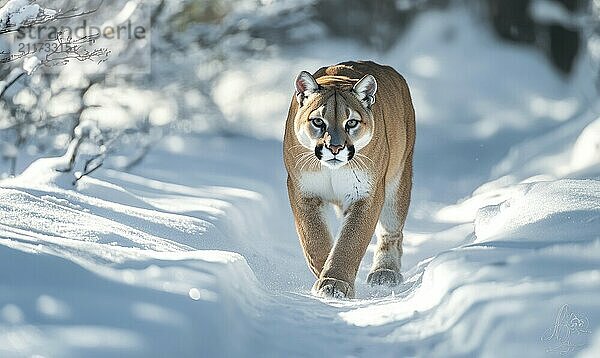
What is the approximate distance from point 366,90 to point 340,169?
1.54 ft

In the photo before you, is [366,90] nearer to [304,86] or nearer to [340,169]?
[304,86]

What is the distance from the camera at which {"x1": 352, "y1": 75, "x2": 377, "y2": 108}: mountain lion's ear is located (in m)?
6.16

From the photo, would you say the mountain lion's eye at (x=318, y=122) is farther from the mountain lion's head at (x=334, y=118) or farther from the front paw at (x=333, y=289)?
the front paw at (x=333, y=289)

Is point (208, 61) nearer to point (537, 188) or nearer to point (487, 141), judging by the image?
point (487, 141)

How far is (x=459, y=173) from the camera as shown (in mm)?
13508

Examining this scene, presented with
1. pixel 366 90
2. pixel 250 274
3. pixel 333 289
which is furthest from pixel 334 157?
pixel 250 274

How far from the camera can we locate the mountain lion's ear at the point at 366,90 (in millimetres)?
6163

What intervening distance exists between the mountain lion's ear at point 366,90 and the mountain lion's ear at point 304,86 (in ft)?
0.74

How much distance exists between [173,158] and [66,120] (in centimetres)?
116

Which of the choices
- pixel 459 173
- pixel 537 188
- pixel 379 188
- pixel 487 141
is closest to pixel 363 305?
pixel 379 188

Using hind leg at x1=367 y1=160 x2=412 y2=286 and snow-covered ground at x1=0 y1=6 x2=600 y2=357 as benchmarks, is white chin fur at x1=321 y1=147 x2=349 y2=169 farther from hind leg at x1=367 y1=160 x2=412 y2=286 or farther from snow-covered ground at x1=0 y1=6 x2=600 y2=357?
hind leg at x1=367 y1=160 x2=412 y2=286

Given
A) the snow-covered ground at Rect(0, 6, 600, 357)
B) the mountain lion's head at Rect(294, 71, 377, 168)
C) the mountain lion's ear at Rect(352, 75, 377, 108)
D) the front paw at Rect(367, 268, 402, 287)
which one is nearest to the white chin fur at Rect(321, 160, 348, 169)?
the mountain lion's head at Rect(294, 71, 377, 168)

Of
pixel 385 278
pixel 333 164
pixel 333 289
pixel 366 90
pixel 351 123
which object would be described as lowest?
pixel 333 289

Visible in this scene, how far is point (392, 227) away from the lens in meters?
7.01
